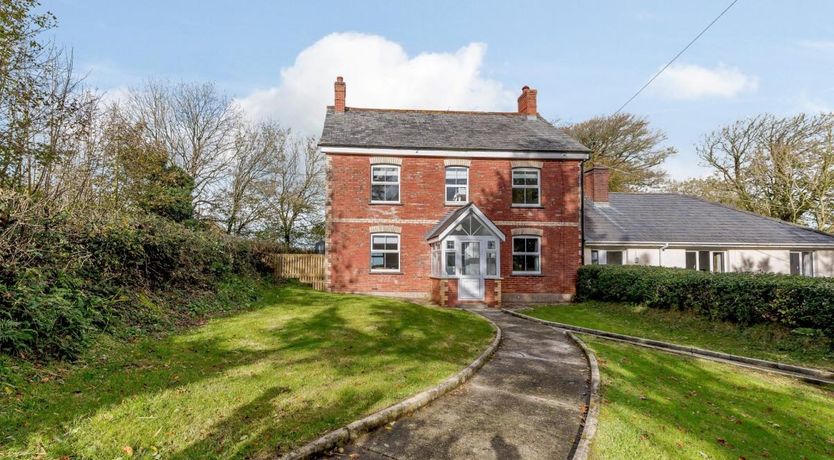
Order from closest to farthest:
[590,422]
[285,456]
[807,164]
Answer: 1. [285,456]
2. [590,422]
3. [807,164]

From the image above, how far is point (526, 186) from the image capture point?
1983cm

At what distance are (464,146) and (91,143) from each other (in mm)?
13360

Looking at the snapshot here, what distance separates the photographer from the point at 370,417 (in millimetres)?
4949

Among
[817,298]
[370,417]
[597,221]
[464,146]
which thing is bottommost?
[370,417]

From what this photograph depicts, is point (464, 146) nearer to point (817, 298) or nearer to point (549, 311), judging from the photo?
point (549, 311)

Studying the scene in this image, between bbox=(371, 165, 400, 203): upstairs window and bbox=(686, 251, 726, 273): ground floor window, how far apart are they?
14.7 meters

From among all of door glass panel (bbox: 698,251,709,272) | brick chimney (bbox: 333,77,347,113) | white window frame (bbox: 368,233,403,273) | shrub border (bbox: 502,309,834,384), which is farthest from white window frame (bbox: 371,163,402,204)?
door glass panel (bbox: 698,251,709,272)

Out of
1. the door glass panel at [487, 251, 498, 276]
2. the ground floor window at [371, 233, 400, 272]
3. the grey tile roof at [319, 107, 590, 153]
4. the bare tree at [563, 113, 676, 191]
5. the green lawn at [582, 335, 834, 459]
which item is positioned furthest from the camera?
the bare tree at [563, 113, 676, 191]

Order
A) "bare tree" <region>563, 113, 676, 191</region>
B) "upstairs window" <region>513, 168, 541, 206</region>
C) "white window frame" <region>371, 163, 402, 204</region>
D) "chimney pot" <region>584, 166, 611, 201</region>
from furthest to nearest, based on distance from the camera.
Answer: "bare tree" <region>563, 113, 676, 191</region> → "chimney pot" <region>584, 166, 611, 201</region> → "upstairs window" <region>513, 168, 541, 206</region> → "white window frame" <region>371, 163, 402, 204</region>

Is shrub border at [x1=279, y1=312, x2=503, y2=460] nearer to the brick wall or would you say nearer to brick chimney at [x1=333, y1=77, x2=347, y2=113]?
the brick wall

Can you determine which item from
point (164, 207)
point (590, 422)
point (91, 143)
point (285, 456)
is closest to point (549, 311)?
point (590, 422)

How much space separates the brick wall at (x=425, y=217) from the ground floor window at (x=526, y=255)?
31cm

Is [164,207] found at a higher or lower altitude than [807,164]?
lower

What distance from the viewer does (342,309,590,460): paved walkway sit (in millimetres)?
4609
